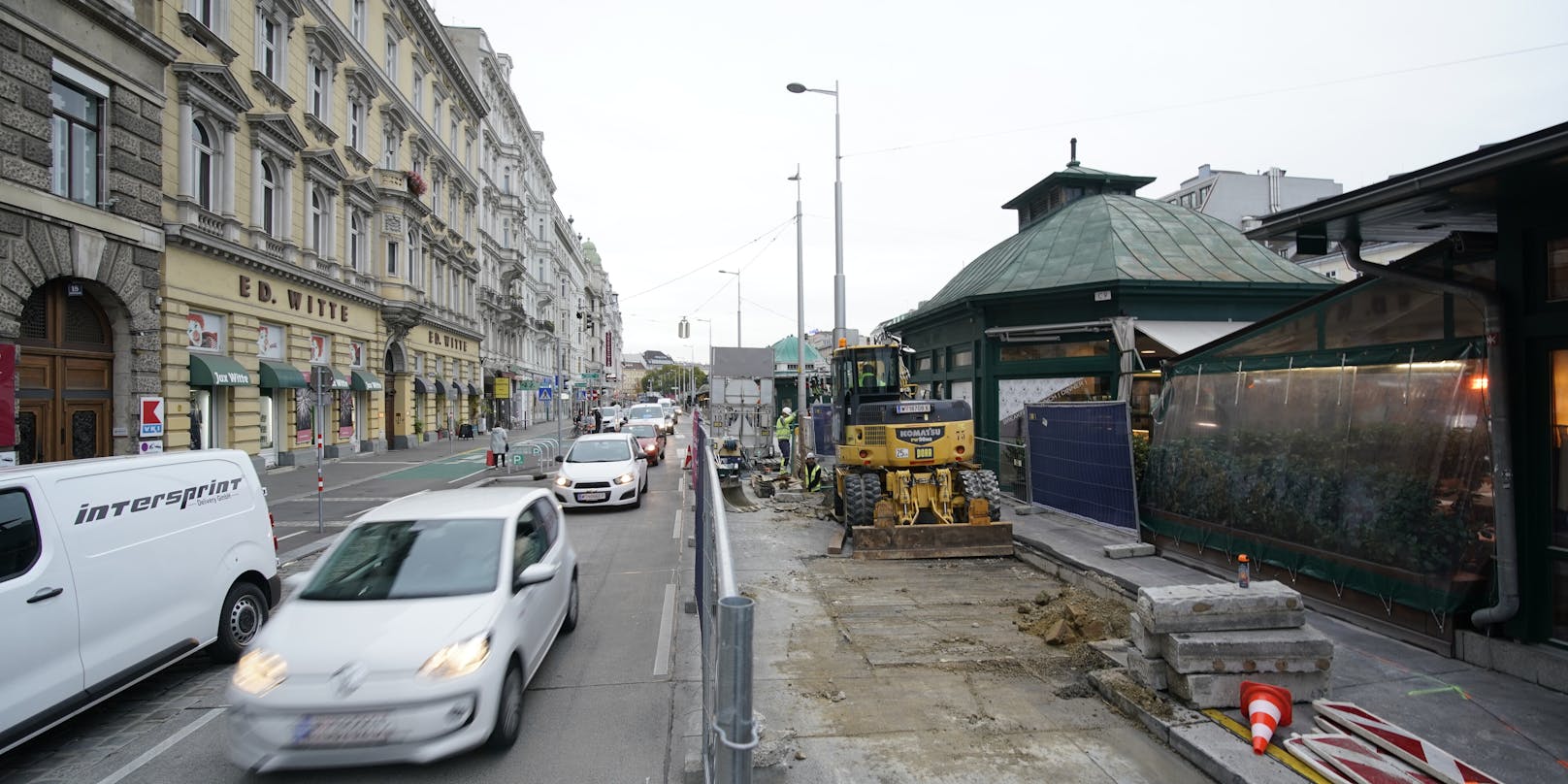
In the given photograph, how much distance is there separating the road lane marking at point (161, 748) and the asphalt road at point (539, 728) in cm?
1

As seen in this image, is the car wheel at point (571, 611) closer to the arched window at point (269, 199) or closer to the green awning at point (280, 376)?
the green awning at point (280, 376)

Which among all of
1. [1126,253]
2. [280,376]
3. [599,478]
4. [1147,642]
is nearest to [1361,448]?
[1147,642]

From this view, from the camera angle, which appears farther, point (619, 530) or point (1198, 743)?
point (619, 530)

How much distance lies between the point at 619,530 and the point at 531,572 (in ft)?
25.2

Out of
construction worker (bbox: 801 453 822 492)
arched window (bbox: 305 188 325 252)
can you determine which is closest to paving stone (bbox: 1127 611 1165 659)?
construction worker (bbox: 801 453 822 492)

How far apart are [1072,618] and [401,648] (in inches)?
218

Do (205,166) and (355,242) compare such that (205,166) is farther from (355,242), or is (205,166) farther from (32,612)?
(32,612)

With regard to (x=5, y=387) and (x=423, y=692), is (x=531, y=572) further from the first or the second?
(x=5, y=387)

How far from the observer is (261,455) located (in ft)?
73.5

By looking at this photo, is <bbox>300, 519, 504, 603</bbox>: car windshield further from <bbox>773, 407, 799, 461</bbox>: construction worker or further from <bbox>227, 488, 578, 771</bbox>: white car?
<bbox>773, 407, 799, 461</bbox>: construction worker

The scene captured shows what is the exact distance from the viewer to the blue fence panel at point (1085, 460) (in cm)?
1060

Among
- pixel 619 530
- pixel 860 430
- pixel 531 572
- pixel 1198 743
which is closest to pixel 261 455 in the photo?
pixel 619 530

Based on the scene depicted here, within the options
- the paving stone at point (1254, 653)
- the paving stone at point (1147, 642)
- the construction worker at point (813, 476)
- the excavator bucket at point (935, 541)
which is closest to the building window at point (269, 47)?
the construction worker at point (813, 476)

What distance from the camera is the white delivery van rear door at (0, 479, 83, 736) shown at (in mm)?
4273
